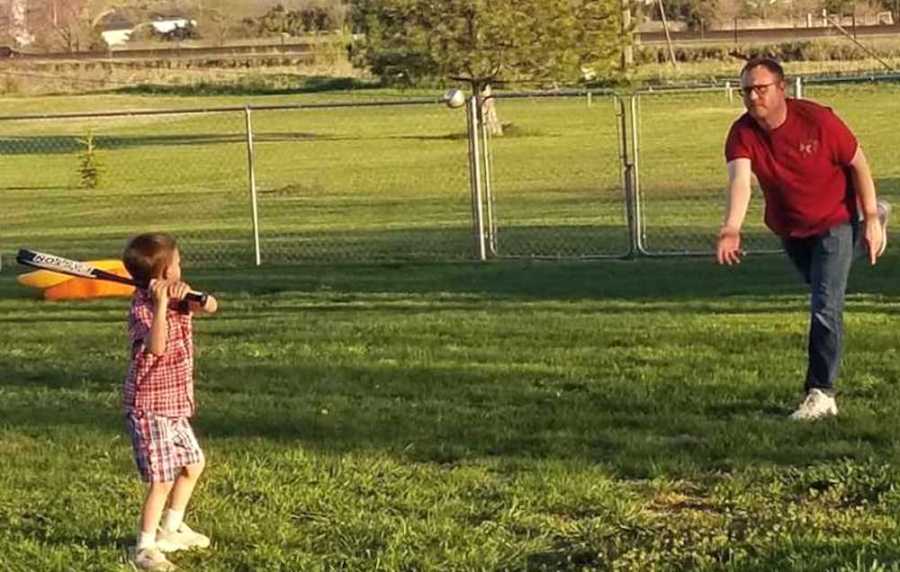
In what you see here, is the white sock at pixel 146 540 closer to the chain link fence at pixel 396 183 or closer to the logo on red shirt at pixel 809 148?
the logo on red shirt at pixel 809 148

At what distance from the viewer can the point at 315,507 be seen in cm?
650

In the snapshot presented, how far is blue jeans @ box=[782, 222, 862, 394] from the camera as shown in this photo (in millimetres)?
7875


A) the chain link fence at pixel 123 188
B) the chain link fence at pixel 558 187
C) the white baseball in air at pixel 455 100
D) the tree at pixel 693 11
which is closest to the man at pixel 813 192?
the chain link fence at pixel 558 187

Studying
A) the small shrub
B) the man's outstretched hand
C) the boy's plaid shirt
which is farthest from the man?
the small shrub

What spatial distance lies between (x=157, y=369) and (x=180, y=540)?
612 millimetres

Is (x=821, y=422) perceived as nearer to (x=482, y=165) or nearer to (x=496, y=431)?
(x=496, y=431)

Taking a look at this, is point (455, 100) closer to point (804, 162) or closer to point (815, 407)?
point (804, 162)

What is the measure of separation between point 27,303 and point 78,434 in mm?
6391

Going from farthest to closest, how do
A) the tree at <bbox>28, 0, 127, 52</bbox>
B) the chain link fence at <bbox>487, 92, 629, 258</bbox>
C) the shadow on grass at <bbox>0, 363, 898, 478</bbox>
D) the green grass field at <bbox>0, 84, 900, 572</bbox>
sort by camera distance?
the tree at <bbox>28, 0, 127, 52</bbox>
the chain link fence at <bbox>487, 92, 629, 258</bbox>
the shadow on grass at <bbox>0, 363, 898, 478</bbox>
the green grass field at <bbox>0, 84, 900, 572</bbox>

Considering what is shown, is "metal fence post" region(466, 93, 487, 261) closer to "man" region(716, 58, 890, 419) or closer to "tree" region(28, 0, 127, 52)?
"man" region(716, 58, 890, 419)

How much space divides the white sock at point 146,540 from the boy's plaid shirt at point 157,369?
41 cm

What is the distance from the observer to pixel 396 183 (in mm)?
29906

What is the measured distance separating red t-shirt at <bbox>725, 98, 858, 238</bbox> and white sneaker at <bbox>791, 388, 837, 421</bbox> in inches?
29.4

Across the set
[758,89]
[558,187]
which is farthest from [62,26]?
[758,89]
